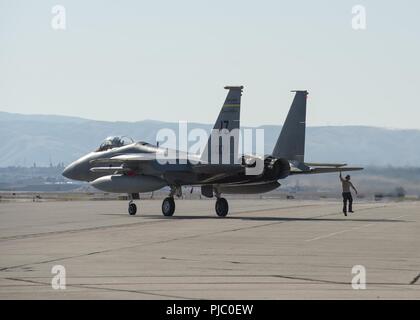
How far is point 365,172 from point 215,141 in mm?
32142

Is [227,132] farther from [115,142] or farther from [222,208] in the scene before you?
[115,142]

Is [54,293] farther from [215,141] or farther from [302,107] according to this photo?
[302,107]

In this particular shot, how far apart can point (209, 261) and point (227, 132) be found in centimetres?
1520

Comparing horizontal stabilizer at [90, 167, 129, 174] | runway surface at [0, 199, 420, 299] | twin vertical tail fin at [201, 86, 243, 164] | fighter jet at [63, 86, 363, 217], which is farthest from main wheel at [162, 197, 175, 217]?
runway surface at [0, 199, 420, 299]

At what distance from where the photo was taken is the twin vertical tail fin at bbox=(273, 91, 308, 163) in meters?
32.4

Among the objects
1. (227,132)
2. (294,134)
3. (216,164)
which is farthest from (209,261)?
(294,134)

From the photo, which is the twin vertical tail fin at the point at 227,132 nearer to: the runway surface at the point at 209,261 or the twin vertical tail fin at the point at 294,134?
the twin vertical tail fin at the point at 294,134

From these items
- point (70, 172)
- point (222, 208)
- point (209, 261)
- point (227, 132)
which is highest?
point (227, 132)

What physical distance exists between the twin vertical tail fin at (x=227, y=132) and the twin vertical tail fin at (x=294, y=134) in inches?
96.9

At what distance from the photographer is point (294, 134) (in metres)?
32.5

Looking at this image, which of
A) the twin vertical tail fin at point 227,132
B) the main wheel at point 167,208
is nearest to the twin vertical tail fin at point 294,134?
the twin vertical tail fin at point 227,132

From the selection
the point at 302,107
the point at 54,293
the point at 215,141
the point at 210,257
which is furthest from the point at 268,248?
the point at 302,107

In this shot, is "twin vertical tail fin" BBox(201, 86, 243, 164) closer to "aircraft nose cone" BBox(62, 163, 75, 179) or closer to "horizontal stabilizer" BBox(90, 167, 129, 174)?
"horizontal stabilizer" BBox(90, 167, 129, 174)

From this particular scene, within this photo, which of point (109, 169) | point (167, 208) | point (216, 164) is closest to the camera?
point (216, 164)
